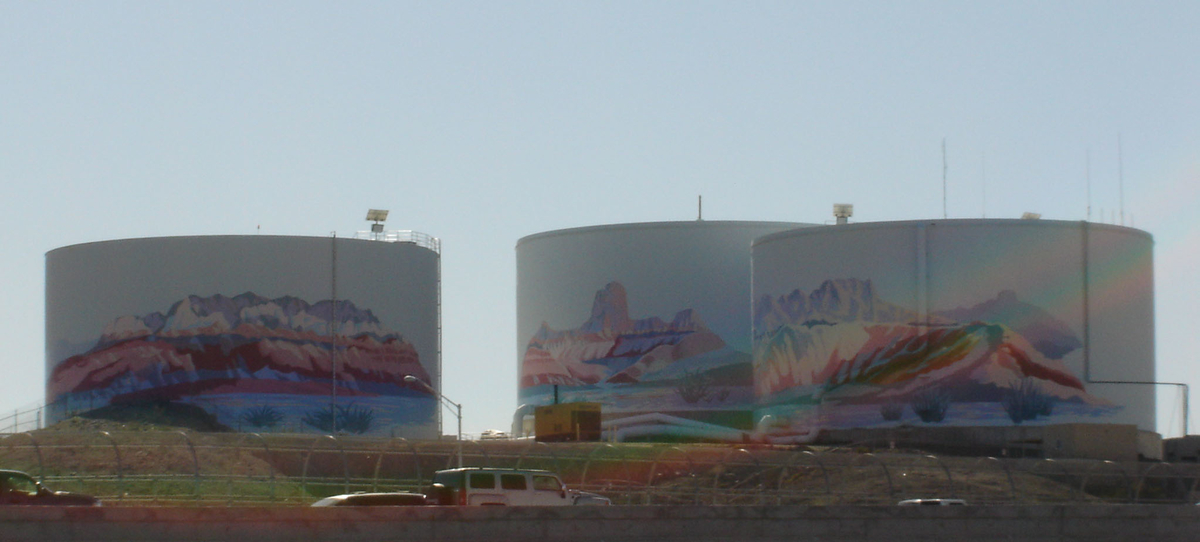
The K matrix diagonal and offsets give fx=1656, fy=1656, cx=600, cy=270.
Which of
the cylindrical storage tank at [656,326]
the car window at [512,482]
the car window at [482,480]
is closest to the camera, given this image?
the car window at [482,480]

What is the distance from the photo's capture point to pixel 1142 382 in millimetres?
74188

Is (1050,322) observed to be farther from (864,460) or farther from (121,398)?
(121,398)

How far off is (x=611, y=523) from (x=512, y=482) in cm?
714

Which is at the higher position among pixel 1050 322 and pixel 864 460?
pixel 1050 322

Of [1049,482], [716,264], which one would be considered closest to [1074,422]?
[1049,482]

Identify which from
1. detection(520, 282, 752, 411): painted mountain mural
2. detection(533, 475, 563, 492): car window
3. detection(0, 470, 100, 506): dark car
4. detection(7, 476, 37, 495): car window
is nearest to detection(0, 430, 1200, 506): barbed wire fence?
detection(533, 475, 563, 492): car window

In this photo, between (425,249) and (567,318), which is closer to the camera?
(425,249)

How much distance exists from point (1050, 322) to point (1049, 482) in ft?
57.1

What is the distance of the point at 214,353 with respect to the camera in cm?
7462

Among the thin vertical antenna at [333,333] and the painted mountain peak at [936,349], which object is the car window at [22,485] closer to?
the thin vertical antenna at [333,333]

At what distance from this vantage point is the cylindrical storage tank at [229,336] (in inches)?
2928

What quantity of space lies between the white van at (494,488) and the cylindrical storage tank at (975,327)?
34.3 meters

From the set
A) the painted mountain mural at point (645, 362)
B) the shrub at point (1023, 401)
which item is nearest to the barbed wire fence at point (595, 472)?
the shrub at point (1023, 401)

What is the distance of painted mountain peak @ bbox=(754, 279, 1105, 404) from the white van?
3438cm
